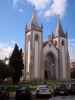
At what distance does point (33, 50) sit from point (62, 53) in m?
12.4

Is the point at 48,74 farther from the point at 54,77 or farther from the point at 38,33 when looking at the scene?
the point at 38,33

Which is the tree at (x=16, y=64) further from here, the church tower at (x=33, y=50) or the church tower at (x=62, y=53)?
the church tower at (x=62, y=53)

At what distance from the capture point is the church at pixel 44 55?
72.8 m

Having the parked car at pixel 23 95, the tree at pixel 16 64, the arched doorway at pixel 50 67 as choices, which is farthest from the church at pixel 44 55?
the parked car at pixel 23 95

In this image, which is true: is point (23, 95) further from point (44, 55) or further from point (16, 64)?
point (44, 55)

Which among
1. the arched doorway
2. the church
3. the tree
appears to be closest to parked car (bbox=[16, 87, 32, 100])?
the tree

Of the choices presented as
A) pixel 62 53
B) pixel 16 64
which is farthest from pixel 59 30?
pixel 16 64

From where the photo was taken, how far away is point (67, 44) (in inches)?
3327

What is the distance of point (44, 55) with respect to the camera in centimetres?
7775

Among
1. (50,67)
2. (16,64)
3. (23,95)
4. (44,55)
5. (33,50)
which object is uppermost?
(33,50)

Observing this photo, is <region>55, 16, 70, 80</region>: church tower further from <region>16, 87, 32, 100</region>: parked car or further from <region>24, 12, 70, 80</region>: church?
<region>16, 87, 32, 100</region>: parked car

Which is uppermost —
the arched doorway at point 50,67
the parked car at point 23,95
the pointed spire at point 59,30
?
the pointed spire at point 59,30

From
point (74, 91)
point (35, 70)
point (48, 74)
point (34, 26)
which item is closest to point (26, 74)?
point (35, 70)

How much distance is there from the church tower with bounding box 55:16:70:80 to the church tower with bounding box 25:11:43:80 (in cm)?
842
